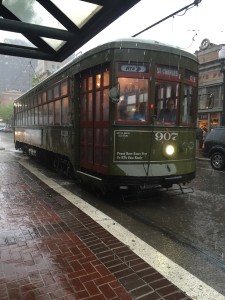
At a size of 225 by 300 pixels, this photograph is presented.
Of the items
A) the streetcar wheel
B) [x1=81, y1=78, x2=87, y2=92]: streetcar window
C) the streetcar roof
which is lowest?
the streetcar wheel

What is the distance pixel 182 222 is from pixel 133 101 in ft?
8.71

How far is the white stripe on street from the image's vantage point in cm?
349

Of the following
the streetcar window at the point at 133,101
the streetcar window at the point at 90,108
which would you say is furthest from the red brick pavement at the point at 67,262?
the streetcar window at the point at 90,108

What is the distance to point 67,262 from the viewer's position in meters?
4.12

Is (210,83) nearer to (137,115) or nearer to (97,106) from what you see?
(97,106)

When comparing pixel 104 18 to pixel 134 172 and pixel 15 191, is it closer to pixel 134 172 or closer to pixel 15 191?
pixel 134 172

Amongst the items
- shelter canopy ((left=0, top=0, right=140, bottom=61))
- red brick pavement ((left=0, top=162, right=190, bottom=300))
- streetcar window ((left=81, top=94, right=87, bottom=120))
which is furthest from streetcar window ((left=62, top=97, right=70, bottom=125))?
shelter canopy ((left=0, top=0, right=140, bottom=61))

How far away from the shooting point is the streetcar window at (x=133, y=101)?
6828 millimetres

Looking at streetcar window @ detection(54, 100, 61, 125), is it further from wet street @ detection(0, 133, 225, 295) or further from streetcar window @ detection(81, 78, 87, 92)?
wet street @ detection(0, 133, 225, 295)

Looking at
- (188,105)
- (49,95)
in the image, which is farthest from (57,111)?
(188,105)

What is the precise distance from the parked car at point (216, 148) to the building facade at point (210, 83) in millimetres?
11034

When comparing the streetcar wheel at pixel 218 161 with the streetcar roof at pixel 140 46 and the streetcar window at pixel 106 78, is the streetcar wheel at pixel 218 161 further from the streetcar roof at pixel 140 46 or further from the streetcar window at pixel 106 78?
the streetcar window at pixel 106 78

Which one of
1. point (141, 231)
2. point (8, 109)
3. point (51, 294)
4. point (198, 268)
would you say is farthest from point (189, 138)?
point (8, 109)

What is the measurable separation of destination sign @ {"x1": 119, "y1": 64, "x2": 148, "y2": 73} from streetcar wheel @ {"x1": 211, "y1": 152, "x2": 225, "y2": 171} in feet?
24.2
